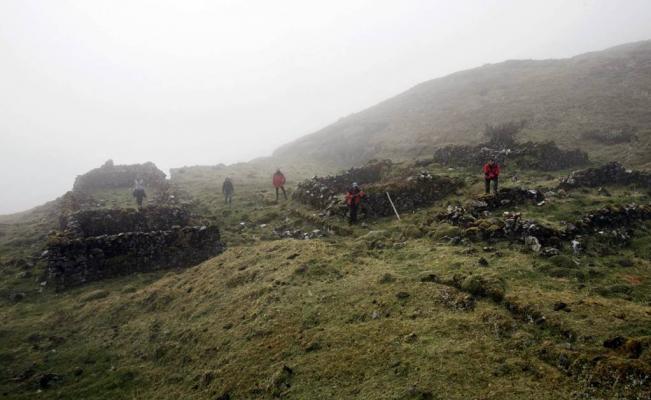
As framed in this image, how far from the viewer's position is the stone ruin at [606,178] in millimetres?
21422

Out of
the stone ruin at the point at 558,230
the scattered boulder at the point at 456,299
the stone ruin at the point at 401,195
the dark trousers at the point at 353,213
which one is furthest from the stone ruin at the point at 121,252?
the scattered boulder at the point at 456,299

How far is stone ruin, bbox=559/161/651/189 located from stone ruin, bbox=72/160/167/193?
34201 millimetres

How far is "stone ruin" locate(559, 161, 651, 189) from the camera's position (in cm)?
2142

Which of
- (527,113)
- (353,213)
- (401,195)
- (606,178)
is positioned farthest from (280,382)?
(527,113)

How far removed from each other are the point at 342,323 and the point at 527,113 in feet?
146

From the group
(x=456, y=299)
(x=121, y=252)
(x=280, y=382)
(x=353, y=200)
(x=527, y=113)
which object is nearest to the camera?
(x=280, y=382)

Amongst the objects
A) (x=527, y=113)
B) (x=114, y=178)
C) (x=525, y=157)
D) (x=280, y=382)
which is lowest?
(x=280, y=382)

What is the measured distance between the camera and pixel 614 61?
5712cm

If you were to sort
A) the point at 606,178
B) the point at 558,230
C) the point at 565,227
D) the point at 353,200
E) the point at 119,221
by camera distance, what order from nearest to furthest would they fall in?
the point at 558,230
the point at 565,227
the point at 353,200
the point at 606,178
the point at 119,221

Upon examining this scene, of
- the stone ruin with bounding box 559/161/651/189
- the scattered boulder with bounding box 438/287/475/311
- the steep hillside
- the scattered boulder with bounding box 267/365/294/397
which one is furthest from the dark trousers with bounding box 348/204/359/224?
the steep hillside

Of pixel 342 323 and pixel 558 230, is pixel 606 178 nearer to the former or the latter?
pixel 558 230

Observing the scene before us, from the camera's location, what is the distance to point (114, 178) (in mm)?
41875

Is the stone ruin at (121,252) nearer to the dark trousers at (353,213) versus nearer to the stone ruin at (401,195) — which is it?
the dark trousers at (353,213)

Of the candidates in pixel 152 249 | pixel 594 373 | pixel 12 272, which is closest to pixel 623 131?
pixel 594 373
